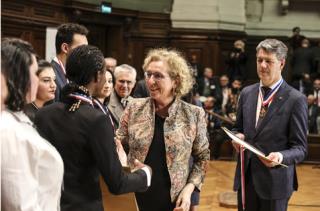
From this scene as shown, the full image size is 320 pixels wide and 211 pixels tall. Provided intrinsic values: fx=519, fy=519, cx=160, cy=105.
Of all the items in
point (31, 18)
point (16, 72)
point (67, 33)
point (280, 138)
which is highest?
point (31, 18)

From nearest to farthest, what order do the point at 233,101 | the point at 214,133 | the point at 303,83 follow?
1. the point at 214,133
2. the point at 233,101
3. the point at 303,83

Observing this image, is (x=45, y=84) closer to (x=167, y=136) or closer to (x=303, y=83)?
(x=167, y=136)

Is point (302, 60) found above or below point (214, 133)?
above

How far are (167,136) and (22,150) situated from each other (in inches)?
39.6

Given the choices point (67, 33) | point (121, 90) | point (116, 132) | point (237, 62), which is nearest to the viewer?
point (116, 132)

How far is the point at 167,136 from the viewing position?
241 cm

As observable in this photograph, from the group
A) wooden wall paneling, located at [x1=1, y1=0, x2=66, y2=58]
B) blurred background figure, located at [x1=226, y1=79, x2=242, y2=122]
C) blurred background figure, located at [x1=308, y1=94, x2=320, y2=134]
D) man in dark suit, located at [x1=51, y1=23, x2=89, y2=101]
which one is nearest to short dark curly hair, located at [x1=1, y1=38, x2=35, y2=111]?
man in dark suit, located at [x1=51, y1=23, x2=89, y2=101]

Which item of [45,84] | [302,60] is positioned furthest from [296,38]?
[45,84]

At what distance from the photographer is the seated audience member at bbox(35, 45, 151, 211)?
1.88m

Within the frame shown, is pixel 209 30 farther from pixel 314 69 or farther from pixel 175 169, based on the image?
pixel 175 169

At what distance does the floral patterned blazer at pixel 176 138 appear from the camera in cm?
241

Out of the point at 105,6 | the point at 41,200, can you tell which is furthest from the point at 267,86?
the point at 105,6

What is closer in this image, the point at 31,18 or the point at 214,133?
the point at 31,18

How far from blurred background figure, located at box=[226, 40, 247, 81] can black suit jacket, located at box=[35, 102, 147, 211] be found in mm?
9741
